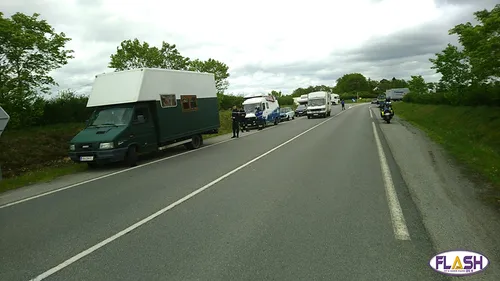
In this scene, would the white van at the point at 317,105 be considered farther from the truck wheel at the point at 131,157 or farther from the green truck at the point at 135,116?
the truck wheel at the point at 131,157

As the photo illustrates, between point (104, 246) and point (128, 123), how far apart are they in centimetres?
833

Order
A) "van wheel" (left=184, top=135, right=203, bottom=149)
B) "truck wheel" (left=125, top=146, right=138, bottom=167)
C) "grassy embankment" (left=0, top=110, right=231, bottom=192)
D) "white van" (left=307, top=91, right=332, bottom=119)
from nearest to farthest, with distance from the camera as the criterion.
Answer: "truck wheel" (left=125, top=146, right=138, bottom=167) < "grassy embankment" (left=0, top=110, right=231, bottom=192) < "van wheel" (left=184, top=135, right=203, bottom=149) < "white van" (left=307, top=91, right=332, bottom=119)

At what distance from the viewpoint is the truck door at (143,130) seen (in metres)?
12.8

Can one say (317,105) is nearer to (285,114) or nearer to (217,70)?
(285,114)

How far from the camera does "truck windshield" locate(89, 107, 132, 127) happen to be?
41.5 feet

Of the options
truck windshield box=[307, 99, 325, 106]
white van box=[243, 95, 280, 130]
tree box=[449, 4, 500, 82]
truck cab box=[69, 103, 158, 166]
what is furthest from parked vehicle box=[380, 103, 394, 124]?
truck cab box=[69, 103, 158, 166]

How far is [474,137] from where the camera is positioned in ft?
57.4

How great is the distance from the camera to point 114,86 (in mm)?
13430

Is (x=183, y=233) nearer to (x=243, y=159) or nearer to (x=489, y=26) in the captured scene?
(x=243, y=159)

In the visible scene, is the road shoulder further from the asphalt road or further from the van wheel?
the van wheel

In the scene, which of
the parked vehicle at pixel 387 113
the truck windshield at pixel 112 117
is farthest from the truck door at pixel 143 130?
the parked vehicle at pixel 387 113

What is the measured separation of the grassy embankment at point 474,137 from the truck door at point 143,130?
403 inches

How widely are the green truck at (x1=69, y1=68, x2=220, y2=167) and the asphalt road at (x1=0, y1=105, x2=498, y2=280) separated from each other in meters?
2.77

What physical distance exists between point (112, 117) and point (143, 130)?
1153mm
